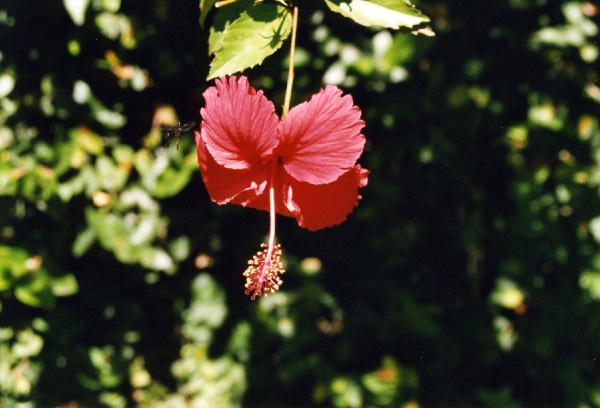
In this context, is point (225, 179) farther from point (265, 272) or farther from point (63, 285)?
point (63, 285)

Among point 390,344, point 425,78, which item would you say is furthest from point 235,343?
point 425,78

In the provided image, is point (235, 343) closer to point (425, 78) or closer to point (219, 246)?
point (219, 246)

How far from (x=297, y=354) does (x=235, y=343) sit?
0.19 metres

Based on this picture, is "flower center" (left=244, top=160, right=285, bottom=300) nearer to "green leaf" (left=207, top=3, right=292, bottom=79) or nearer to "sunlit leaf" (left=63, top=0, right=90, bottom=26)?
"green leaf" (left=207, top=3, right=292, bottom=79)

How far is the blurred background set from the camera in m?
1.26

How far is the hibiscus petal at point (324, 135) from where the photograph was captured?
64 centimetres

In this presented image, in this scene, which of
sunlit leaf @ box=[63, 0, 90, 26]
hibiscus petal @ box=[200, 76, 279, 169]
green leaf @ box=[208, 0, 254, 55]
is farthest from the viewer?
sunlit leaf @ box=[63, 0, 90, 26]

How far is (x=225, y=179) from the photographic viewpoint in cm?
71

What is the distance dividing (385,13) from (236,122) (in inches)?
9.0

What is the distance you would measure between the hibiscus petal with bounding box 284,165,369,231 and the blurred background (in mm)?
559

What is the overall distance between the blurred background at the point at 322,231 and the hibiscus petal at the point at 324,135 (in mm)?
576

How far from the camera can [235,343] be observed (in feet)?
5.31

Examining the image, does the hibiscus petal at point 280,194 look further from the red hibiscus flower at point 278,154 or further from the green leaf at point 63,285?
the green leaf at point 63,285

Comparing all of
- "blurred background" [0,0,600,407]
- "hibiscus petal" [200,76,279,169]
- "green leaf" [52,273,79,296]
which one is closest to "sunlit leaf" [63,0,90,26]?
"blurred background" [0,0,600,407]
